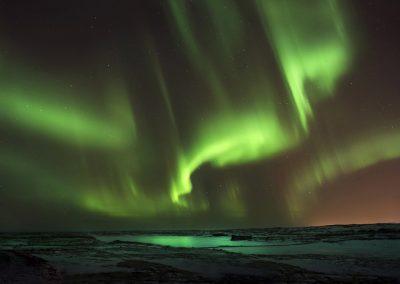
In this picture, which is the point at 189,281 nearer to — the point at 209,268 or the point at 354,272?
the point at 209,268

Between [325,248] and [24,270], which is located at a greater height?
[325,248]

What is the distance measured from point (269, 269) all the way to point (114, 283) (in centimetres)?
603

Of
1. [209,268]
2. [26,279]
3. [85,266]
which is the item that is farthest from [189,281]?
[85,266]

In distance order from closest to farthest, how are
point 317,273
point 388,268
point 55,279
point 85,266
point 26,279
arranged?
1. point 26,279
2. point 55,279
3. point 317,273
4. point 388,268
5. point 85,266

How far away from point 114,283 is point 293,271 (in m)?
6.18

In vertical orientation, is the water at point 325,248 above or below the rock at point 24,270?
above

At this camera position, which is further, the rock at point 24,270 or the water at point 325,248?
the water at point 325,248

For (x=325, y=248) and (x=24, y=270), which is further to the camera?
(x=325, y=248)

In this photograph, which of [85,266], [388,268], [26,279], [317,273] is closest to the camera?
[26,279]

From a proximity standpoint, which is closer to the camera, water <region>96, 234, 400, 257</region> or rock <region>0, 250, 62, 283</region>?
rock <region>0, 250, 62, 283</region>

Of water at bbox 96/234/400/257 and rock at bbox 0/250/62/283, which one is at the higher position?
water at bbox 96/234/400/257

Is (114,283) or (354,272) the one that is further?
(354,272)

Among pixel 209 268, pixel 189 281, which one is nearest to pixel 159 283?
pixel 189 281

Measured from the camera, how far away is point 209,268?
14852 mm
